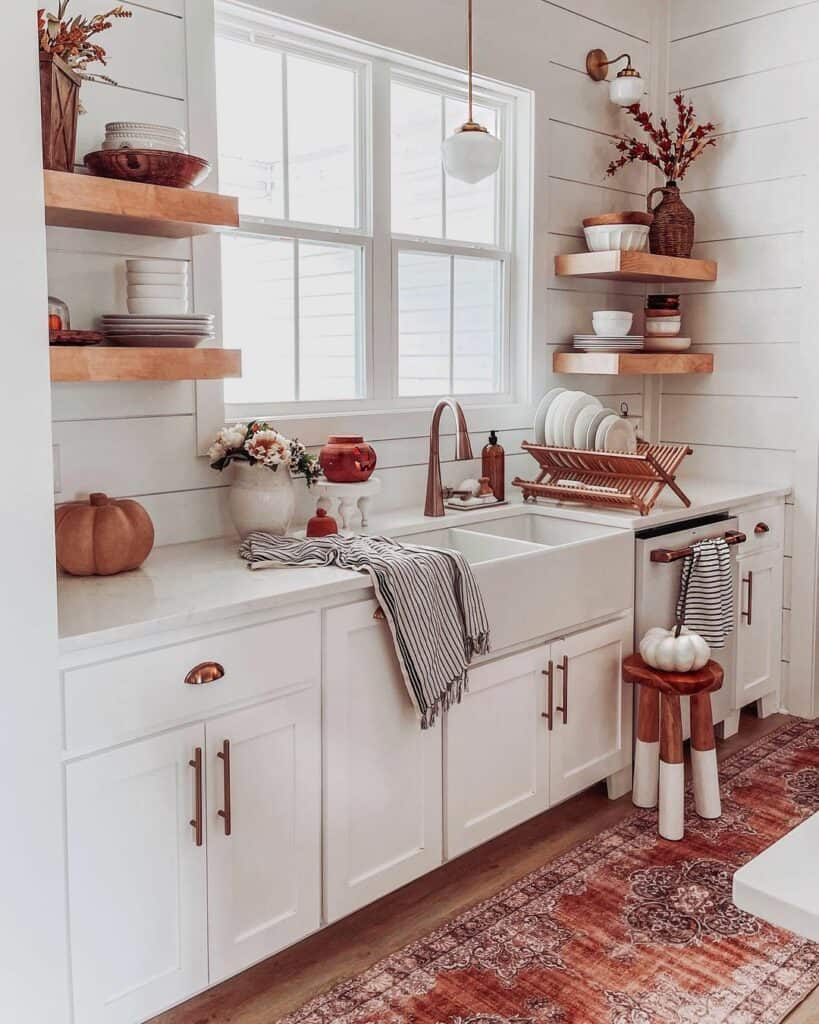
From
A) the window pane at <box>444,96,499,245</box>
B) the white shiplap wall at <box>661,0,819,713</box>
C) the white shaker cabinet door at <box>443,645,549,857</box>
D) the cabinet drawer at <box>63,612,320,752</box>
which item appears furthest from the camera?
the white shiplap wall at <box>661,0,819,713</box>

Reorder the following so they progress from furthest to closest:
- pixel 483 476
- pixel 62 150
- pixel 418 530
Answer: pixel 483 476 < pixel 418 530 < pixel 62 150

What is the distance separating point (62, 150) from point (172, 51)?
60 centimetres

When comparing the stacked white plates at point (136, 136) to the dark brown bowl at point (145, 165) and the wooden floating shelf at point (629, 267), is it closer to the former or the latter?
the dark brown bowl at point (145, 165)

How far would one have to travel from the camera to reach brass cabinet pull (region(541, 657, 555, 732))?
2730 millimetres

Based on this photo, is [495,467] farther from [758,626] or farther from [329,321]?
[758,626]

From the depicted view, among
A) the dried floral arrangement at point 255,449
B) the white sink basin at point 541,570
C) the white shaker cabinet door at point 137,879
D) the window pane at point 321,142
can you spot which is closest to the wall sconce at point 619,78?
the window pane at point 321,142

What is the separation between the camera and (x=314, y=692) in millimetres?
2164

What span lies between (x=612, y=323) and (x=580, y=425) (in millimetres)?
575

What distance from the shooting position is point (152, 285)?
7.58ft

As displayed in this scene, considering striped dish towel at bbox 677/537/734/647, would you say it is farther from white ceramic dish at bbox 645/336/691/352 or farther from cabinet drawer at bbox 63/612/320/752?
cabinet drawer at bbox 63/612/320/752

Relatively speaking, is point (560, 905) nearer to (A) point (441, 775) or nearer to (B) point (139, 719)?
(A) point (441, 775)

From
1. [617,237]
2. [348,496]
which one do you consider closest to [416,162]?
[617,237]

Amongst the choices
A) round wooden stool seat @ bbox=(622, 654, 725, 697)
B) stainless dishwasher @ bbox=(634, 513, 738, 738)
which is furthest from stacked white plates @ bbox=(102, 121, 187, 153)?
round wooden stool seat @ bbox=(622, 654, 725, 697)

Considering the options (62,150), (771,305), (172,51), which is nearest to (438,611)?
(62,150)
